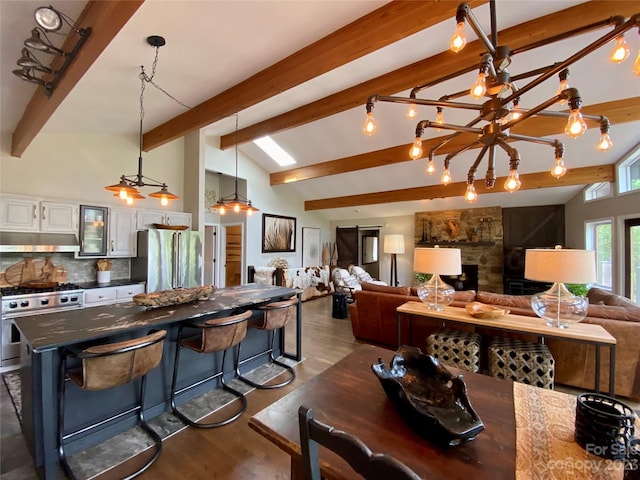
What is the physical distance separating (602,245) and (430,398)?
6472 millimetres

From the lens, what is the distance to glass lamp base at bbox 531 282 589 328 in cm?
248

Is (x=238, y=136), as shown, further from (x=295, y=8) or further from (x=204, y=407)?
(x=204, y=407)

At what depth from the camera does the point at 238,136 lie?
18.7ft

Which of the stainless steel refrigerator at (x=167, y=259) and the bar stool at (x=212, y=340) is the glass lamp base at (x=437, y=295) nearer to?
the bar stool at (x=212, y=340)

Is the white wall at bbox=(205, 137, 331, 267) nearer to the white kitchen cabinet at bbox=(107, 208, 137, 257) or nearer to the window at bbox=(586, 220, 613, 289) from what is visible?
the white kitchen cabinet at bbox=(107, 208, 137, 257)

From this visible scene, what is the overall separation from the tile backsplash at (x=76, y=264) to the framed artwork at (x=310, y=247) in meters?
5.03

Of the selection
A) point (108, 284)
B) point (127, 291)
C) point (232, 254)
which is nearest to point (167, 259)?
point (127, 291)

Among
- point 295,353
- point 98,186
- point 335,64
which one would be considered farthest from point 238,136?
point 295,353

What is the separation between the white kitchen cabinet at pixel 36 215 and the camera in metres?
3.31

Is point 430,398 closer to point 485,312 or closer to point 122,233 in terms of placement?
point 485,312

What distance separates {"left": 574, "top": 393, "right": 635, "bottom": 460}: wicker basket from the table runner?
0.03 meters

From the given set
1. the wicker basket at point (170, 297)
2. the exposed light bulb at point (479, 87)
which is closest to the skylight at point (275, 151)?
the wicker basket at point (170, 297)

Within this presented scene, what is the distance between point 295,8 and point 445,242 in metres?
7.03

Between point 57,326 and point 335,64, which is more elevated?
point 335,64
